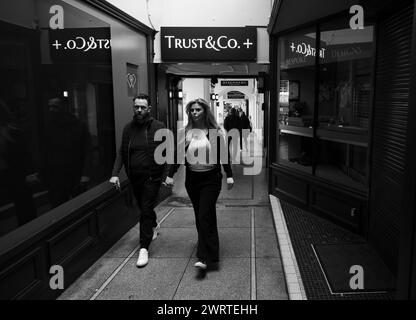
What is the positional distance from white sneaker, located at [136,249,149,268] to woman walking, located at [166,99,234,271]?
698mm

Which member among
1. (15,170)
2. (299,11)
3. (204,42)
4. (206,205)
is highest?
(299,11)

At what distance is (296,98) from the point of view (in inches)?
288

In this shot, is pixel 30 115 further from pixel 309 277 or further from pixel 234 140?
pixel 234 140

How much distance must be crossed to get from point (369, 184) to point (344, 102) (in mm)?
1562

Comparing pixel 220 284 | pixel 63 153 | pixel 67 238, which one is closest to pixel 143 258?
pixel 67 238

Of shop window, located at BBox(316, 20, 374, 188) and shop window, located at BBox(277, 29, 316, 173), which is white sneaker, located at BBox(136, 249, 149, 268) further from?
shop window, located at BBox(277, 29, 316, 173)

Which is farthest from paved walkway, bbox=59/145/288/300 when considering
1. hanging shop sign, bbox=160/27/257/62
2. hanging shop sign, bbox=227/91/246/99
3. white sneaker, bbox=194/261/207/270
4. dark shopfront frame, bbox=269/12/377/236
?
hanging shop sign, bbox=227/91/246/99

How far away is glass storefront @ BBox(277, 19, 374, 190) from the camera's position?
5551 millimetres

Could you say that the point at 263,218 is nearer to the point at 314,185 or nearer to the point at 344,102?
the point at 314,185

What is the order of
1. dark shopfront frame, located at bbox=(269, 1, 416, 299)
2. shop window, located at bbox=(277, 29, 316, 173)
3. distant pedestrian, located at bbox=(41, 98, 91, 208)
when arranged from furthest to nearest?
shop window, located at bbox=(277, 29, 316, 173), distant pedestrian, located at bbox=(41, 98, 91, 208), dark shopfront frame, located at bbox=(269, 1, 416, 299)

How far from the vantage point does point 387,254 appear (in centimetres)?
435

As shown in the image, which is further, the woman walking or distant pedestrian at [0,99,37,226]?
the woman walking

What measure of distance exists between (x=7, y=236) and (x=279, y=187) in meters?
5.14

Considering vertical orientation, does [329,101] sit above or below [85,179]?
above
